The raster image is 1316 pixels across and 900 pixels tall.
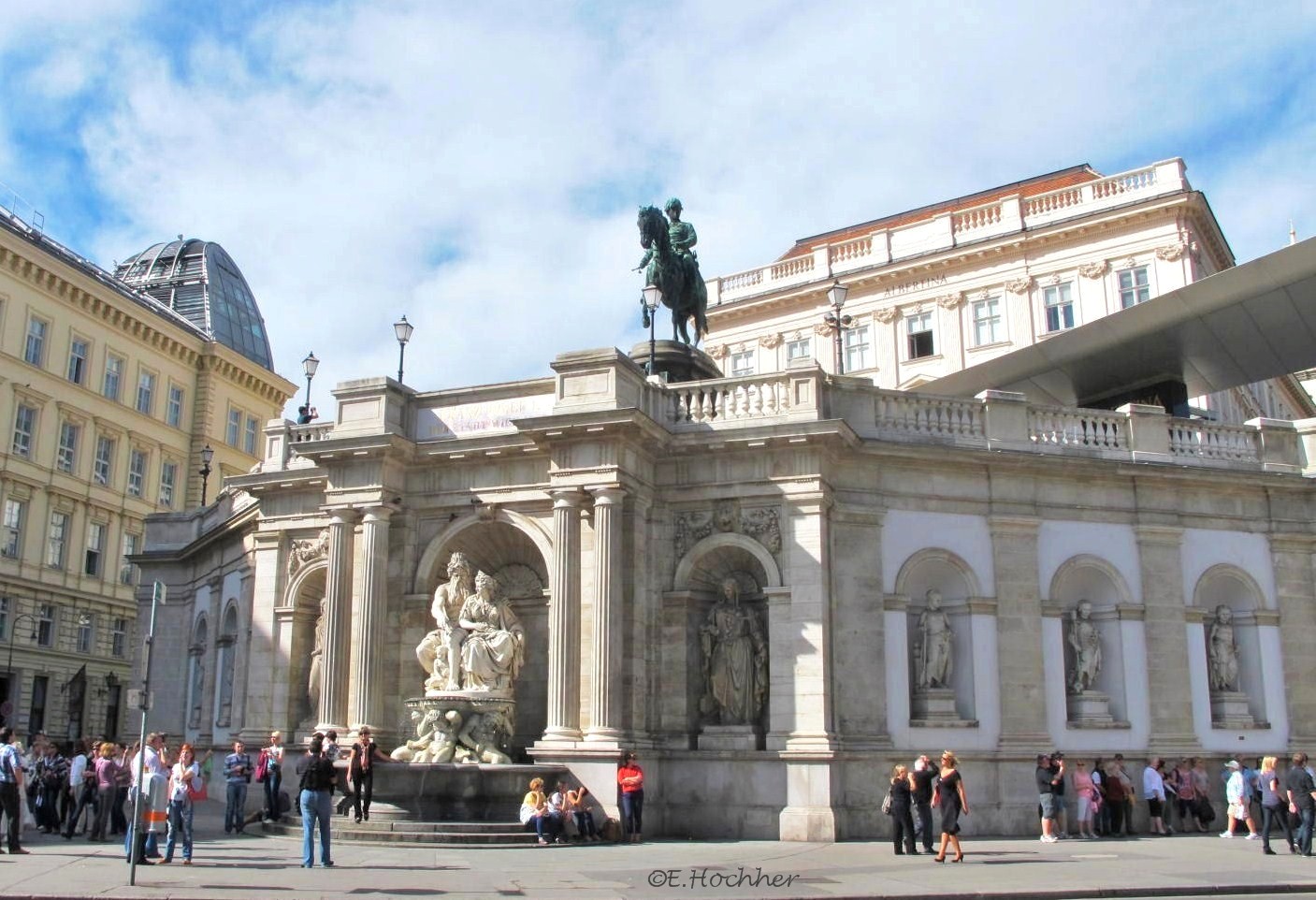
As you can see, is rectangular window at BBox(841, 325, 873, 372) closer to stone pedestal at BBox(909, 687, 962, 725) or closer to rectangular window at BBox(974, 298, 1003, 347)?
rectangular window at BBox(974, 298, 1003, 347)

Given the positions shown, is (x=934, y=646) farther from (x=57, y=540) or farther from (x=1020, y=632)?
(x=57, y=540)

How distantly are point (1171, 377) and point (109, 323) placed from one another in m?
45.5

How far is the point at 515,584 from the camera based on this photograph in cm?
2606

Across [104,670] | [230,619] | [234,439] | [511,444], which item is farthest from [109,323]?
[511,444]

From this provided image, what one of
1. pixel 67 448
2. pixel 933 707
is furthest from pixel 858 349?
pixel 67 448

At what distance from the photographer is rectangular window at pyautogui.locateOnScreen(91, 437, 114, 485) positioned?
184 ft

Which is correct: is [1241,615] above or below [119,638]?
below

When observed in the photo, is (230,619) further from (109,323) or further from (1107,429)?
(109,323)

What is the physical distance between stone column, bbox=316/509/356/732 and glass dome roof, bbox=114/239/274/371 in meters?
45.3

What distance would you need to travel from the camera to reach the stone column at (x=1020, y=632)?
957 inches

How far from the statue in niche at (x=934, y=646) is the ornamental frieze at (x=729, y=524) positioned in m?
3.56

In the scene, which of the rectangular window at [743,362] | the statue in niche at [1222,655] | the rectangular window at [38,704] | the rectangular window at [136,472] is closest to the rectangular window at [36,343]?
the rectangular window at [136,472]

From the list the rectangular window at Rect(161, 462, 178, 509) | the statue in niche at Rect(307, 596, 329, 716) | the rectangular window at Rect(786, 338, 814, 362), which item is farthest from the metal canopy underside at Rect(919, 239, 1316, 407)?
the rectangular window at Rect(161, 462, 178, 509)

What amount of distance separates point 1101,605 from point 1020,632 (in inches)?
84.5
